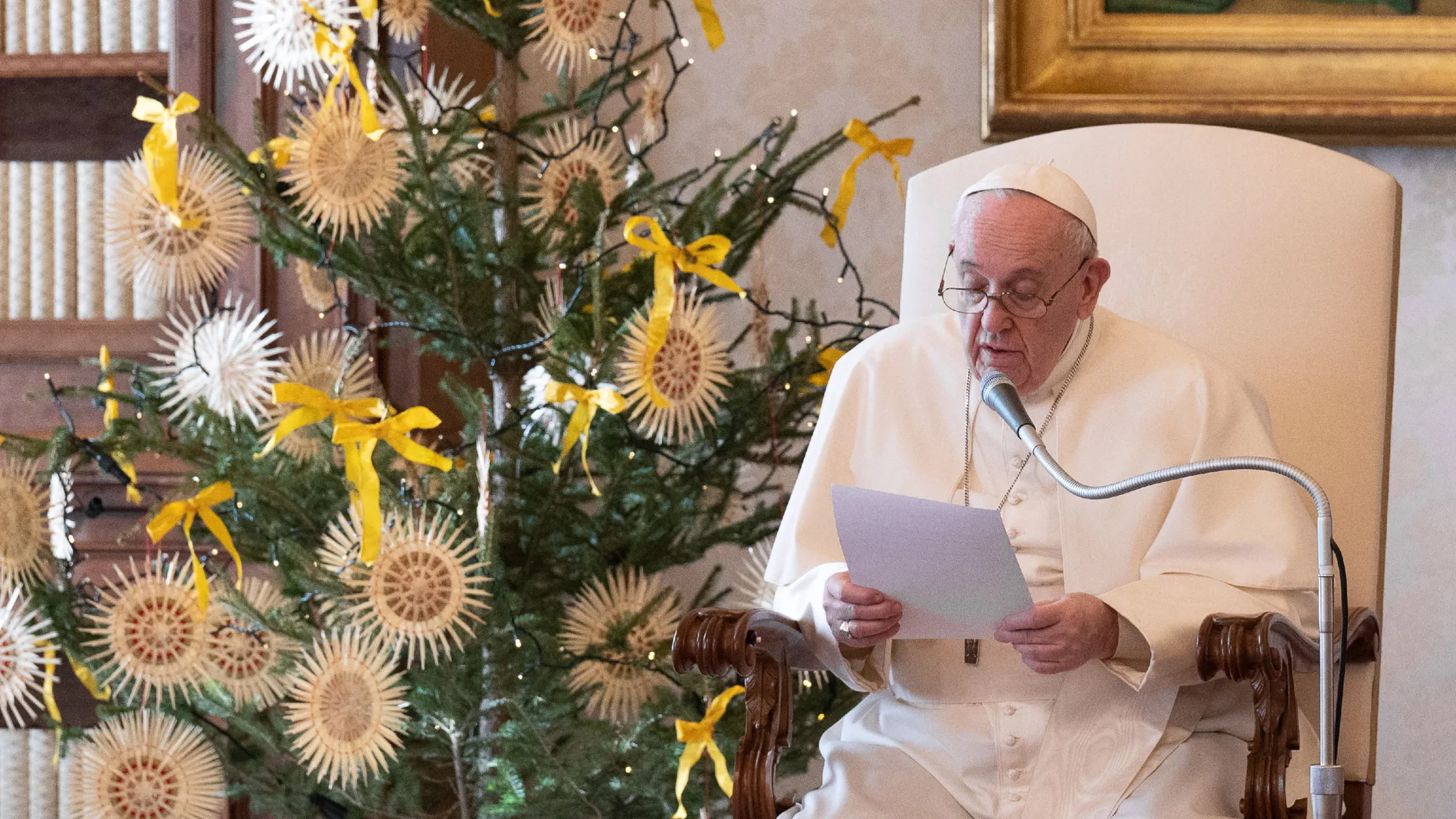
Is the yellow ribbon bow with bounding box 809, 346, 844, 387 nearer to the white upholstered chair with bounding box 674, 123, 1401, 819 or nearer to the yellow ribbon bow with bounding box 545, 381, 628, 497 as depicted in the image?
the white upholstered chair with bounding box 674, 123, 1401, 819

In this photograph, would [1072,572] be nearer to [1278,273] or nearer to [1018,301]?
[1018,301]

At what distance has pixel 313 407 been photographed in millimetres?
2100

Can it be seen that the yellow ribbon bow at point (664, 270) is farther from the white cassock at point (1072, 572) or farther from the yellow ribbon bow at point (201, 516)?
the yellow ribbon bow at point (201, 516)

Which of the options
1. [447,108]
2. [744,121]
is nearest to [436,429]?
[447,108]

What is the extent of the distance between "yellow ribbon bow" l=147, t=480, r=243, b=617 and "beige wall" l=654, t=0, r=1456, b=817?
1.47 m

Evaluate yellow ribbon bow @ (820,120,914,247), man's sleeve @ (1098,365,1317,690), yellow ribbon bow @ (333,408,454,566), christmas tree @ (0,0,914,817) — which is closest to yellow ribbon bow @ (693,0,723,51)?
christmas tree @ (0,0,914,817)

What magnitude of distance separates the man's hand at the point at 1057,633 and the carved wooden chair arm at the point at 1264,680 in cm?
14

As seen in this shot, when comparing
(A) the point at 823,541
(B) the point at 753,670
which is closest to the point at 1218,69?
(A) the point at 823,541

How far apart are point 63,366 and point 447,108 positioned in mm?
1114

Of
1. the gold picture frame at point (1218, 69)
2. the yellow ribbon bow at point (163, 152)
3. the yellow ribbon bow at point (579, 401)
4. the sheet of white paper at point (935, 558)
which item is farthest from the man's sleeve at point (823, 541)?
the gold picture frame at point (1218, 69)

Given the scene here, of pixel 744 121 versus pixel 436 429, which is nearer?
pixel 436 429

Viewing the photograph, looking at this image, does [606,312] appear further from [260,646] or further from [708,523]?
[260,646]

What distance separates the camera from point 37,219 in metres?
2.87

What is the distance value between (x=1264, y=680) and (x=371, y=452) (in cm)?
125
